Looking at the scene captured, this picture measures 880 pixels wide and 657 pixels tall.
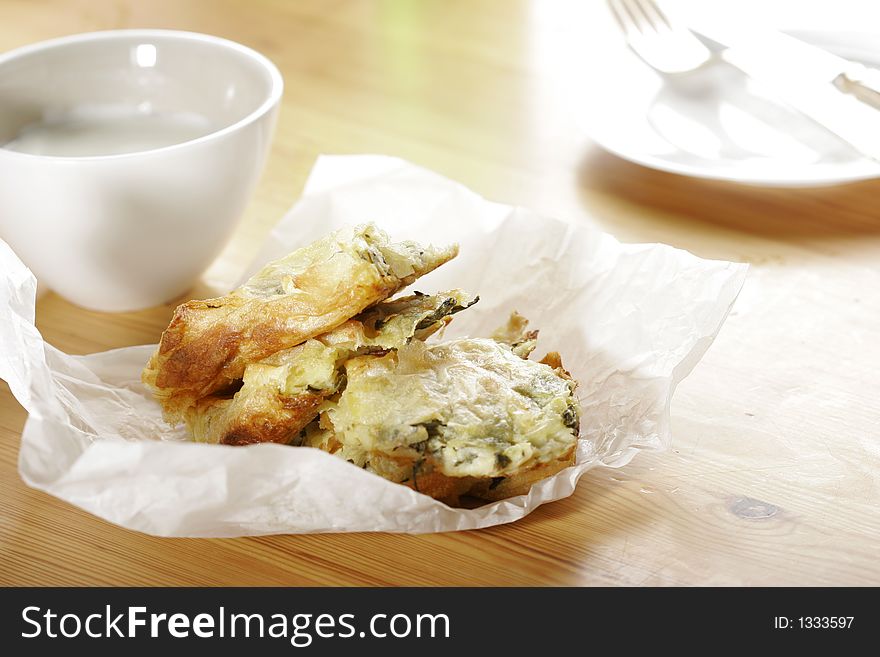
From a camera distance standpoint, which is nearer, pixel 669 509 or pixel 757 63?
pixel 669 509

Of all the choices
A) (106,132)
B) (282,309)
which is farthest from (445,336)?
(106,132)

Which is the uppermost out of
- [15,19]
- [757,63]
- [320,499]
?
[757,63]

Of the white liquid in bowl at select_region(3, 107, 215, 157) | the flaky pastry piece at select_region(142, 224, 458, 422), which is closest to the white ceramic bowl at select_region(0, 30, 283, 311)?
the white liquid in bowl at select_region(3, 107, 215, 157)

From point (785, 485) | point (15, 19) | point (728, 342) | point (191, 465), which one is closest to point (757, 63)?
point (728, 342)

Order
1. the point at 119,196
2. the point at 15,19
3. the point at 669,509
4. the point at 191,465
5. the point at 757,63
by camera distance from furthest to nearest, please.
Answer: the point at 15,19 → the point at 757,63 → the point at 119,196 → the point at 669,509 → the point at 191,465

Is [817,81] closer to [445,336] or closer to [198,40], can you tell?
[445,336]
